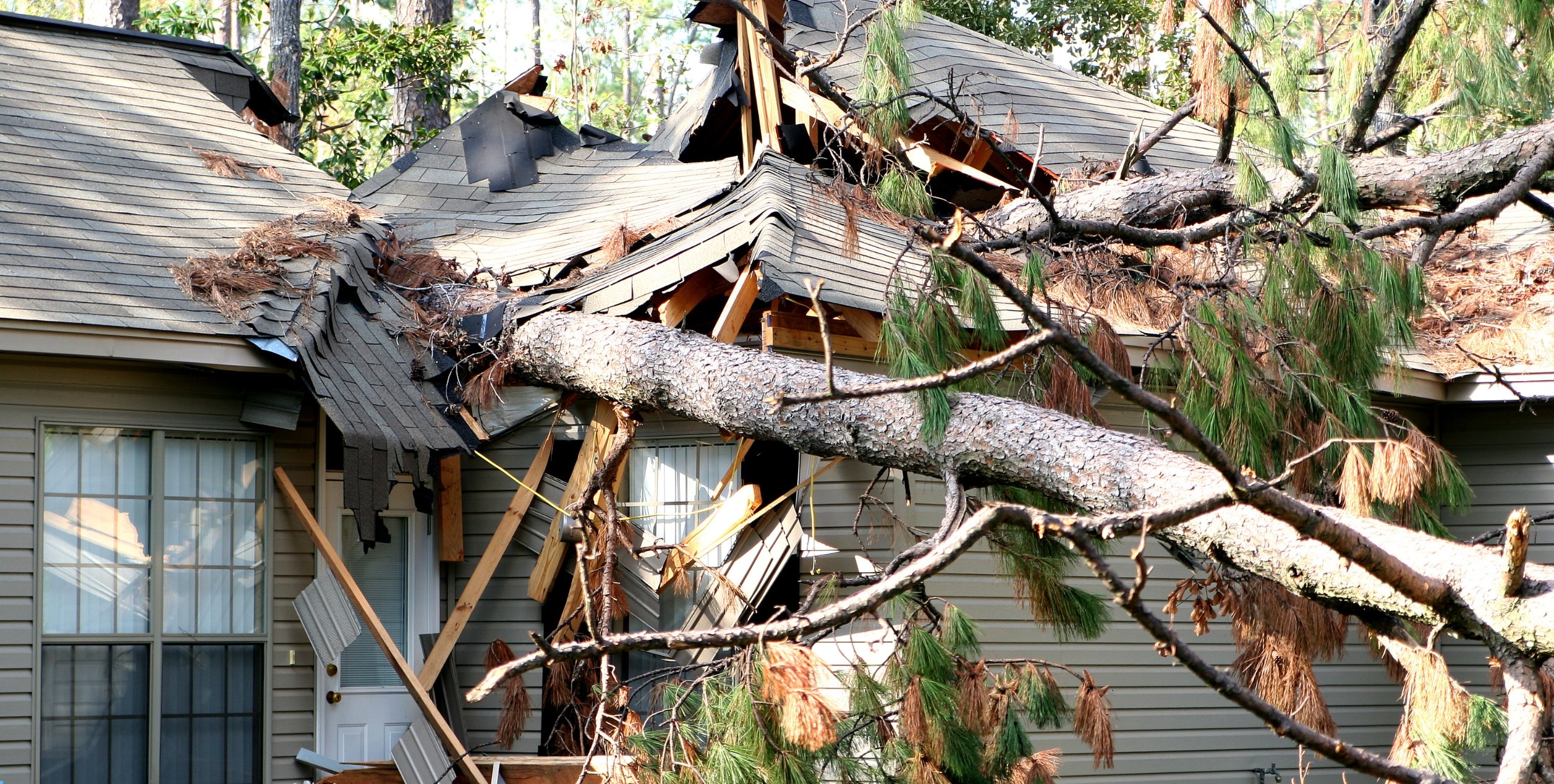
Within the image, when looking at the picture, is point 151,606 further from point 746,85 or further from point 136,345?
point 746,85

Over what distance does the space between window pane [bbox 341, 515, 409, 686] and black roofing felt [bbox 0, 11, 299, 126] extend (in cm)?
476

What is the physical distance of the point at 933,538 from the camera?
15.0 ft

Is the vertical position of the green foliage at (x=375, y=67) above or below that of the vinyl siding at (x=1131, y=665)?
above

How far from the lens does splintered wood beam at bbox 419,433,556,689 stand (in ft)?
25.4

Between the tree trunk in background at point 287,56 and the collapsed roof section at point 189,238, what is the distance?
14.2 ft

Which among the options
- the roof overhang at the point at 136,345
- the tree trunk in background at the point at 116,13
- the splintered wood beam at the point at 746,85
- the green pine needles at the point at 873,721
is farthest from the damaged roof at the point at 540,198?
the tree trunk in background at the point at 116,13

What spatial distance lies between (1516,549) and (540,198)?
27.4ft

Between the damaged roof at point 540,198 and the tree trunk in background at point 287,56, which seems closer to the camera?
the damaged roof at point 540,198

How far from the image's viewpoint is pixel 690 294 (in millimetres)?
7562

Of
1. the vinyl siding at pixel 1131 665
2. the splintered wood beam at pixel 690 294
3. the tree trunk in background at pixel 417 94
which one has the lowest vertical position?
the vinyl siding at pixel 1131 665

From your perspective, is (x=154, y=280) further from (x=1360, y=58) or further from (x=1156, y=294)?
(x=1360, y=58)

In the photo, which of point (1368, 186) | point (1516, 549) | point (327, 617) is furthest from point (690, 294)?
point (1516, 549)

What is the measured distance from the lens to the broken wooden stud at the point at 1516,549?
3.17 meters

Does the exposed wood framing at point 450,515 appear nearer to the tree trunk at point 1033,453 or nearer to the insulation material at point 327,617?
the insulation material at point 327,617
